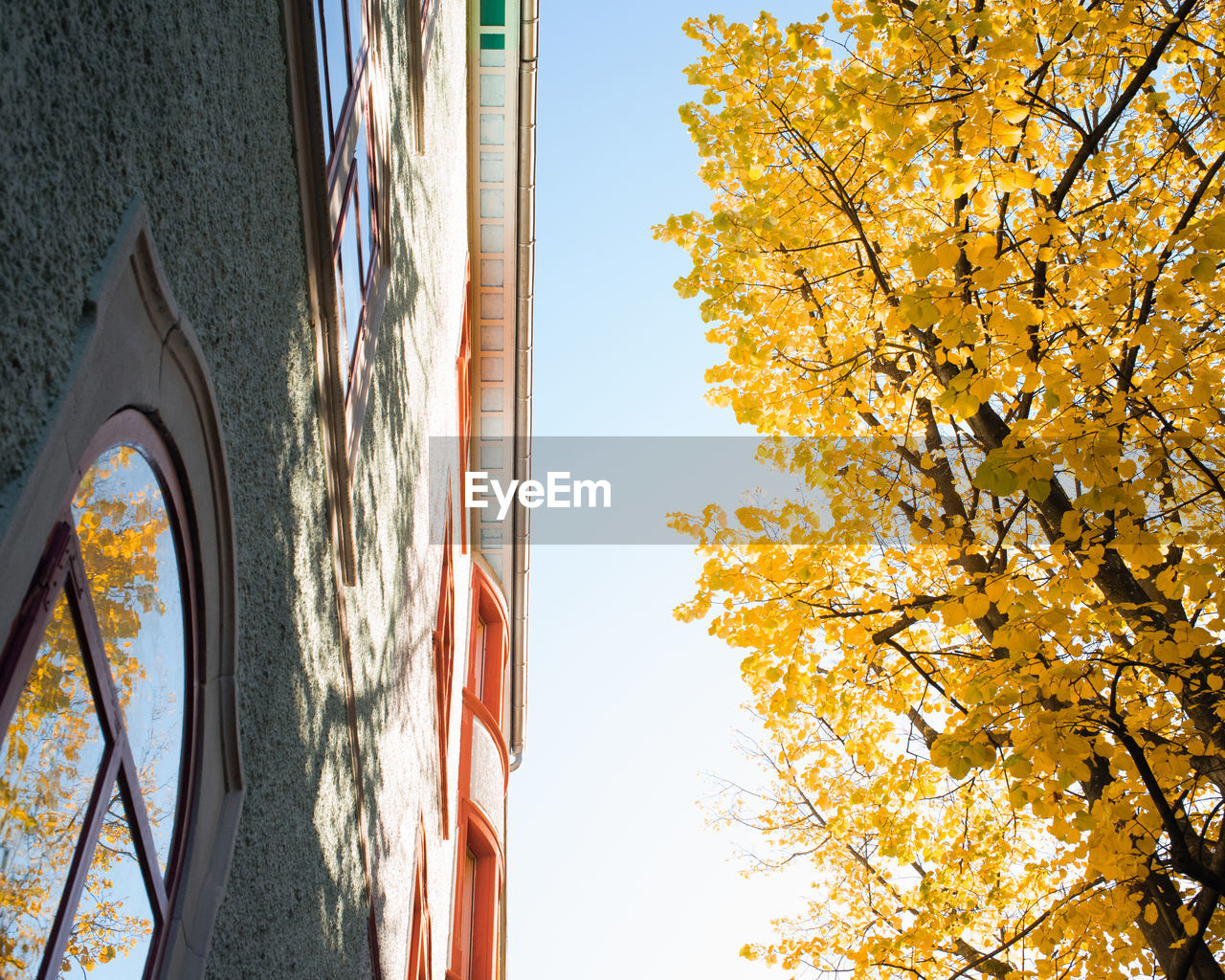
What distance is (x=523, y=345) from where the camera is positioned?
47.3ft

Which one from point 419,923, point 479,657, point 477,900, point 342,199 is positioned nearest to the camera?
point 342,199

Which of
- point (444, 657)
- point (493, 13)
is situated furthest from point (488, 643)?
point (493, 13)

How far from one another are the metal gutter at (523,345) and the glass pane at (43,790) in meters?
11.4

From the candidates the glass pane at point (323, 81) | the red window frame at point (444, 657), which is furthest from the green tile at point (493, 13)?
the glass pane at point (323, 81)

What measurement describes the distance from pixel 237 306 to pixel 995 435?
4249 millimetres

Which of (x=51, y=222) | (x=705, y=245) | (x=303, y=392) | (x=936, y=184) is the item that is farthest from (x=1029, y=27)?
(x=51, y=222)

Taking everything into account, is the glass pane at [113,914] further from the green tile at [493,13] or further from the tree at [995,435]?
the green tile at [493,13]

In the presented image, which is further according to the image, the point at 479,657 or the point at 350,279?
the point at 479,657

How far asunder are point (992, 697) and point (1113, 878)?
0.95 m

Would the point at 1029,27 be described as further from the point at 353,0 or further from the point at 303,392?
the point at 303,392

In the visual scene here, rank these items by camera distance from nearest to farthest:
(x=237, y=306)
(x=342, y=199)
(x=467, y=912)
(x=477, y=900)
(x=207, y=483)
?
1. (x=207, y=483)
2. (x=237, y=306)
3. (x=342, y=199)
4. (x=467, y=912)
5. (x=477, y=900)

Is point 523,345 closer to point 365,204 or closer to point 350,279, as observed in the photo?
point 365,204

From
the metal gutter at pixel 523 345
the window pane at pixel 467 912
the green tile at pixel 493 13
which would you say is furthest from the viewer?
the window pane at pixel 467 912

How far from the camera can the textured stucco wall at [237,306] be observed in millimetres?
1450
